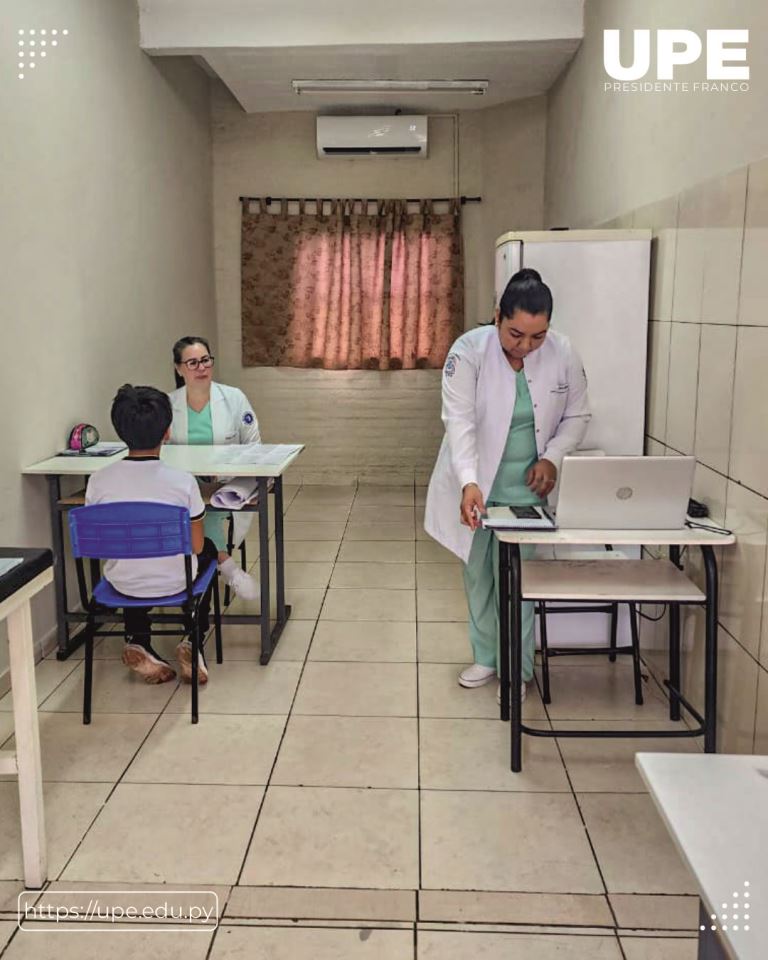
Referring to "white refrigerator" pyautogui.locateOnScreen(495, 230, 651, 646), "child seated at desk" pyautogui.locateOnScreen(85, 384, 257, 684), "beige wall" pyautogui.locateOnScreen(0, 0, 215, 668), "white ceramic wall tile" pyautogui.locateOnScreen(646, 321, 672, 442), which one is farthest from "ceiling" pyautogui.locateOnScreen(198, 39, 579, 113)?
"child seated at desk" pyautogui.locateOnScreen(85, 384, 257, 684)

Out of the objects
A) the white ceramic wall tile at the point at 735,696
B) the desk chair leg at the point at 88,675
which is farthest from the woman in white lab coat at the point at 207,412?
the white ceramic wall tile at the point at 735,696

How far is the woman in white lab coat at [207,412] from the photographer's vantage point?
3.67m

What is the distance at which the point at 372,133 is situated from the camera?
19.9 feet

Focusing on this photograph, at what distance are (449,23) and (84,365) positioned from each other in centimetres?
259

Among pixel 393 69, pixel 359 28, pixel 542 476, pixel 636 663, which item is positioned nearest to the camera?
pixel 542 476

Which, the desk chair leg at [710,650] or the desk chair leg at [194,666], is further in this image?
the desk chair leg at [194,666]

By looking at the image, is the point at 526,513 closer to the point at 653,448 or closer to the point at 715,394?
the point at 715,394

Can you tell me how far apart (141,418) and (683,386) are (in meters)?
1.82

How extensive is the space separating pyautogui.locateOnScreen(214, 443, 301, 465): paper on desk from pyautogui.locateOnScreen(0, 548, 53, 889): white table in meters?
1.41

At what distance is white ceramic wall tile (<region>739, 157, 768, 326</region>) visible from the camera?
2.23 metres

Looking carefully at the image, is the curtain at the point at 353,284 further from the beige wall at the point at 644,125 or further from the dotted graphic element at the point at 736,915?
the dotted graphic element at the point at 736,915

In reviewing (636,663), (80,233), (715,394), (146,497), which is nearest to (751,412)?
(715,394)

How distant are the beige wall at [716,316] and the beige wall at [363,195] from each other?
2562mm

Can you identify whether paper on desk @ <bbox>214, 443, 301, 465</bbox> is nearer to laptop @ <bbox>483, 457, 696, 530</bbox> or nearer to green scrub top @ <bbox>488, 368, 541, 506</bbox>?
green scrub top @ <bbox>488, 368, 541, 506</bbox>
